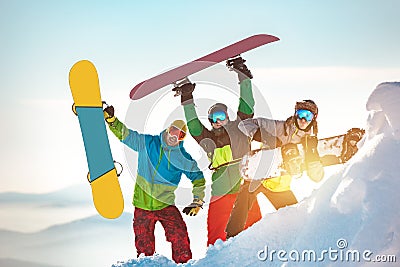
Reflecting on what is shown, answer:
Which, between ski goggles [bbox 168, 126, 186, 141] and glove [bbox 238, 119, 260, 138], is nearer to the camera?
glove [bbox 238, 119, 260, 138]

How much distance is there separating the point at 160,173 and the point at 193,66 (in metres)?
0.59

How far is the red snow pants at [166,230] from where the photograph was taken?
2.91 meters

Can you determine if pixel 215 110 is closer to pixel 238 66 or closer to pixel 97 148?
pixel 238 66

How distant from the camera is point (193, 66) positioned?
3.00 meters

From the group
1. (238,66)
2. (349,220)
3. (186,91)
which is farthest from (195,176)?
(349,220)

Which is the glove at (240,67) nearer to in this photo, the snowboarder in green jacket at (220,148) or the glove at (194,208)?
the snowboarder in green jacket at (220,148)

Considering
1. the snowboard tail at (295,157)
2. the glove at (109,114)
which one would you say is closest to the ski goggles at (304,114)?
the snowboard tail at (295,157)

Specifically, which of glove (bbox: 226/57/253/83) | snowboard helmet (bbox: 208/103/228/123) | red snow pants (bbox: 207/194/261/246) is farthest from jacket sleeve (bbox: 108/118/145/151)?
glove (bbox: 226/57/253/83)

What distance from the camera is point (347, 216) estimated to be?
2143 millimetres

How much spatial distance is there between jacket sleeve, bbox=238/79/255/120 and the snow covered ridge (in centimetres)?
73

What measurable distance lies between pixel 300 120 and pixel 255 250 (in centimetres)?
70

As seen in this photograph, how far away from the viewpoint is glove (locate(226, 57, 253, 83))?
306 cm

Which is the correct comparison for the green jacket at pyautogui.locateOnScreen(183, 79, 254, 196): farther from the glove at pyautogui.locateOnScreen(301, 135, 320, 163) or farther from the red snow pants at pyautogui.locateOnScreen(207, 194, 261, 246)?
the glove at pyautogui.locateOnScreen(301, 135, 320, 163)

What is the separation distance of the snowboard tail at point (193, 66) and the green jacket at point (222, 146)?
0.17m
